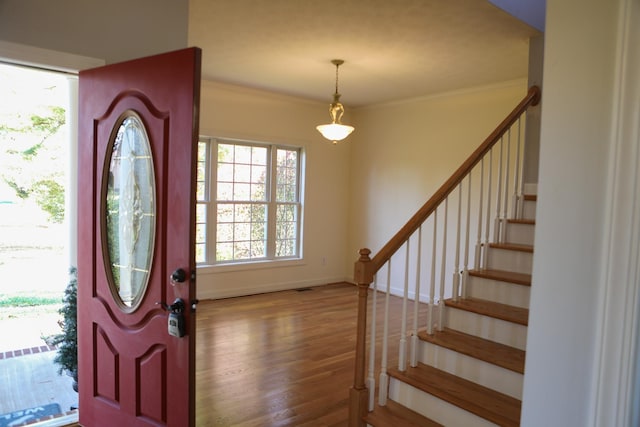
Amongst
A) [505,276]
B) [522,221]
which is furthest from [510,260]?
[522,221]

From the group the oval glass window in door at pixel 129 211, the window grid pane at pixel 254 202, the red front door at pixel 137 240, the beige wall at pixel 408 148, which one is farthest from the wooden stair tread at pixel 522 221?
the window grid pane at pixel 254 202

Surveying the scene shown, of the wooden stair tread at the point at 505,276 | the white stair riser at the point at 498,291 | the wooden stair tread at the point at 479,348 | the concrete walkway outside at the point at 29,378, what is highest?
the wooden stair tread at the point at 505,276

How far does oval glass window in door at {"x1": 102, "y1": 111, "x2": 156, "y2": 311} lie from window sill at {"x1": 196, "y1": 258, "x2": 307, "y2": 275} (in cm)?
321

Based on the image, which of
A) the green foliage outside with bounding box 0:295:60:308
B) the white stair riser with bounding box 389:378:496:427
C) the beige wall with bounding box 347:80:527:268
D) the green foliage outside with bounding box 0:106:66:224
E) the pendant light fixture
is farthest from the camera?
the green foliage outside with bounding box 0:106:66:224

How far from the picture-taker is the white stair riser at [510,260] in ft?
9.53

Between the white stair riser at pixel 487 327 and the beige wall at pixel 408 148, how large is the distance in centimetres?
293

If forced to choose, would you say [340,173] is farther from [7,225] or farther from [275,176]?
[7,225]

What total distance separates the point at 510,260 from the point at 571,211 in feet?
6.73

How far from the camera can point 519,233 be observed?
317 cm

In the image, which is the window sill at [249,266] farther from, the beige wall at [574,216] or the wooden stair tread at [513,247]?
the beige wall at [574,216]

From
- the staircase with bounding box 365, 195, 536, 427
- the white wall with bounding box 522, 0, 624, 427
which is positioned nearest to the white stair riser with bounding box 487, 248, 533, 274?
the staircase with bounding box 365, 195, 536, 427

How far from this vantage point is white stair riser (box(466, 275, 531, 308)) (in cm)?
266

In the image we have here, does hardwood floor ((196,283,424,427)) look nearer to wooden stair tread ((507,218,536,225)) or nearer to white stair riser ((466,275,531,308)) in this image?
white stair riser ((466,275,531,308))

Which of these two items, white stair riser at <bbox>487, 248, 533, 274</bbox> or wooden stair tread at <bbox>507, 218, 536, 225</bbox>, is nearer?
white stair riser at <bbox>487, 248, 533, 274</bbox>
